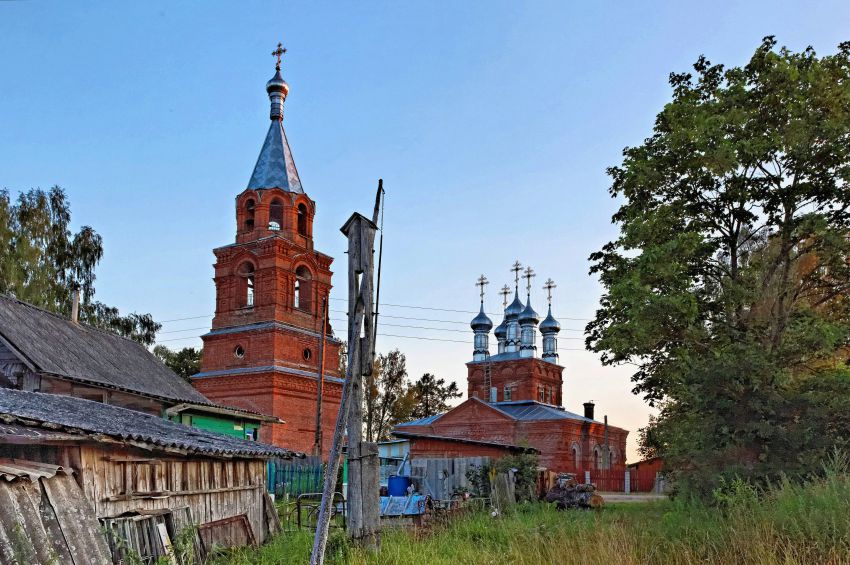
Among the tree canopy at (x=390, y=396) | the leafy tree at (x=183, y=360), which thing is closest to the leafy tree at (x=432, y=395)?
the tree canopy at (x=390, y=396)

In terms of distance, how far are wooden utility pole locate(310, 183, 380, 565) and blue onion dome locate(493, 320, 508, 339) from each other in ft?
155

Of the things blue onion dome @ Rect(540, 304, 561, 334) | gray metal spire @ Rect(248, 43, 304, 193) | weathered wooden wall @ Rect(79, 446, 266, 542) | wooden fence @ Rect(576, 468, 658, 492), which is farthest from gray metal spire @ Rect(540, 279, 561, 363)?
weathered wooden wall @ Rect(79, 446, 266, 542)

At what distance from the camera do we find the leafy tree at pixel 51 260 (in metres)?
28.3

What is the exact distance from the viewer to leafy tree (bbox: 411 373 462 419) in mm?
58438

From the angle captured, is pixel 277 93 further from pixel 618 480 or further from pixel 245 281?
pixel 618 480

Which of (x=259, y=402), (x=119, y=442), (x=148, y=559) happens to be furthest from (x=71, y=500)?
(x=259, y=402)

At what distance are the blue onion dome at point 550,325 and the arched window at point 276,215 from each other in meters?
28.8

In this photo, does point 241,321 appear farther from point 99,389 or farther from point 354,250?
point 354,250

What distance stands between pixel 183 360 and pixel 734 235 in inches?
1480

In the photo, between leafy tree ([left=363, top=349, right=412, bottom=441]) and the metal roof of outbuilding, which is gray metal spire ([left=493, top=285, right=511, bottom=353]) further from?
the metal roof of outbuilding

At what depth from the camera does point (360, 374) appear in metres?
8.81

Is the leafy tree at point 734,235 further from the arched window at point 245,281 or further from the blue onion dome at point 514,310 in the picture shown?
the blue onion dome at point 514,310

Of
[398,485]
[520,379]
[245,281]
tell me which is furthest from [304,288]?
[520,379]

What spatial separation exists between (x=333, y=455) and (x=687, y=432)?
26.1ft
